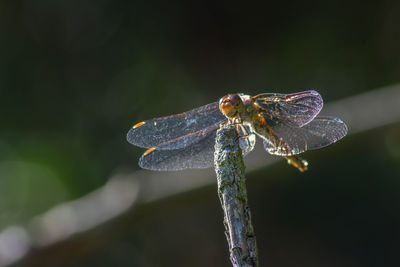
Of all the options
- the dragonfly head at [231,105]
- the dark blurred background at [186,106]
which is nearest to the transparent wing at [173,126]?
the dragonfly head at [231,105]

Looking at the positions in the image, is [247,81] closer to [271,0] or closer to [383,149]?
[271,0]

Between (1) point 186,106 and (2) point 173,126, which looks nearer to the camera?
(2) point 173,126

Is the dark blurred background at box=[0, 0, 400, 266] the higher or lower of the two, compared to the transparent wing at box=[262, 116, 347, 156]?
higher

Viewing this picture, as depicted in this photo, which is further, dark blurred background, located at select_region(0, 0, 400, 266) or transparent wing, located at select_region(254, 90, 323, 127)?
dark blurred background, located at select_region(0, 0, 400, 266)

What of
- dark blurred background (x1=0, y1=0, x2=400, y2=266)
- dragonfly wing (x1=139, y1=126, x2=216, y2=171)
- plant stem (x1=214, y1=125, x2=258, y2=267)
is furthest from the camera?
dark blurred background (x1=0, y1=0, x2=400, y2=266)

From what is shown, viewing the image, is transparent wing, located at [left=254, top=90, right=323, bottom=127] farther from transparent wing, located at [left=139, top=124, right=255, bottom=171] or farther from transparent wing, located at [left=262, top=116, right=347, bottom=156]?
transparent wing, located at [left=139, top=124, right=255, bottom=171]

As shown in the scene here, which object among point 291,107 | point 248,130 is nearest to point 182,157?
point 248,130

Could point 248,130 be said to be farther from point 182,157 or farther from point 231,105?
point 182,157

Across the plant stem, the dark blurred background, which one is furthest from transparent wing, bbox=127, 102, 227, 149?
the dark blurred background

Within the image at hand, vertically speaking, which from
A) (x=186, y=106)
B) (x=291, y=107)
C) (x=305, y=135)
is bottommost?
(x=305, y=135)
